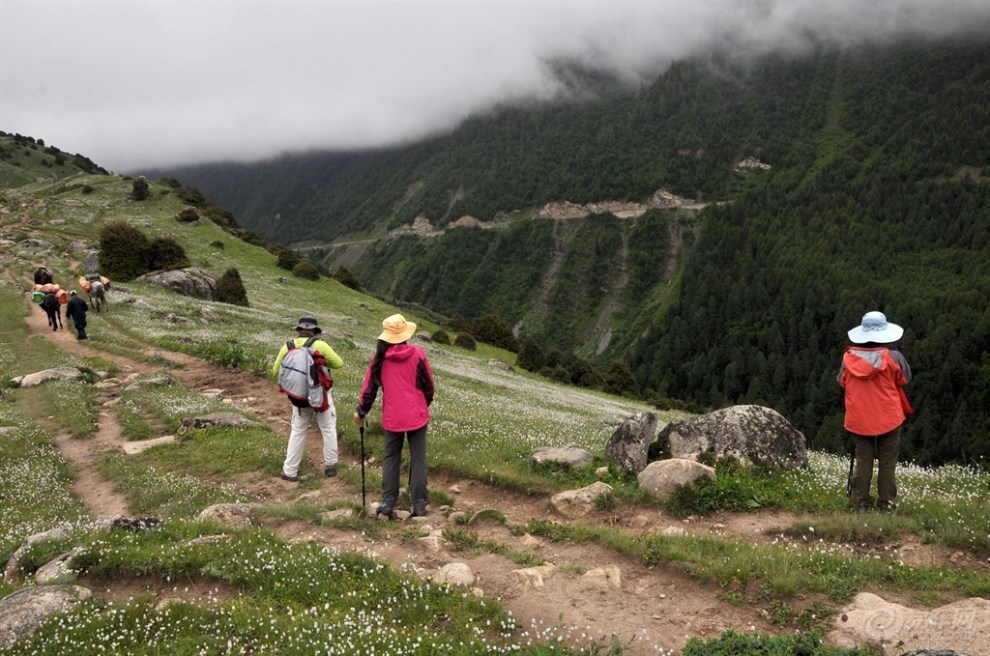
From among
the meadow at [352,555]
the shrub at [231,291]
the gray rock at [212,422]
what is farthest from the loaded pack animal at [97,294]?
the gray rock at [212,422]

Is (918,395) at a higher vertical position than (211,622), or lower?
lower

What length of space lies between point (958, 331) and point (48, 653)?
178507 mm

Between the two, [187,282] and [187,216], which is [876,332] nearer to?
[187,282]

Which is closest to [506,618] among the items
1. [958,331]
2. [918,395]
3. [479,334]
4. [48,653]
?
[48,653]

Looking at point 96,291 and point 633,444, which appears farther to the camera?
point 96,291

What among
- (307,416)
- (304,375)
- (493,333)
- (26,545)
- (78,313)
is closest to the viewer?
(26,545)

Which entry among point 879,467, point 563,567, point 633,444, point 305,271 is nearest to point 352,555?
point 563,567

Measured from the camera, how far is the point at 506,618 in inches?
265

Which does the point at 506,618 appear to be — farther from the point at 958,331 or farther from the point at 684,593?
the point at 958,331

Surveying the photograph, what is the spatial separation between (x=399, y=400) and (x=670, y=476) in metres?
5.57

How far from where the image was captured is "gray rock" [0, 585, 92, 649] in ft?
20.8

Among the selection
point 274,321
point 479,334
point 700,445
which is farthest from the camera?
point 479,334

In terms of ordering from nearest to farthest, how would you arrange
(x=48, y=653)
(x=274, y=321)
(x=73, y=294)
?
(x=48, y=653)
(x=73, y=294)
(x=274, y=321)

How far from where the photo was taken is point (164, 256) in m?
52.0
